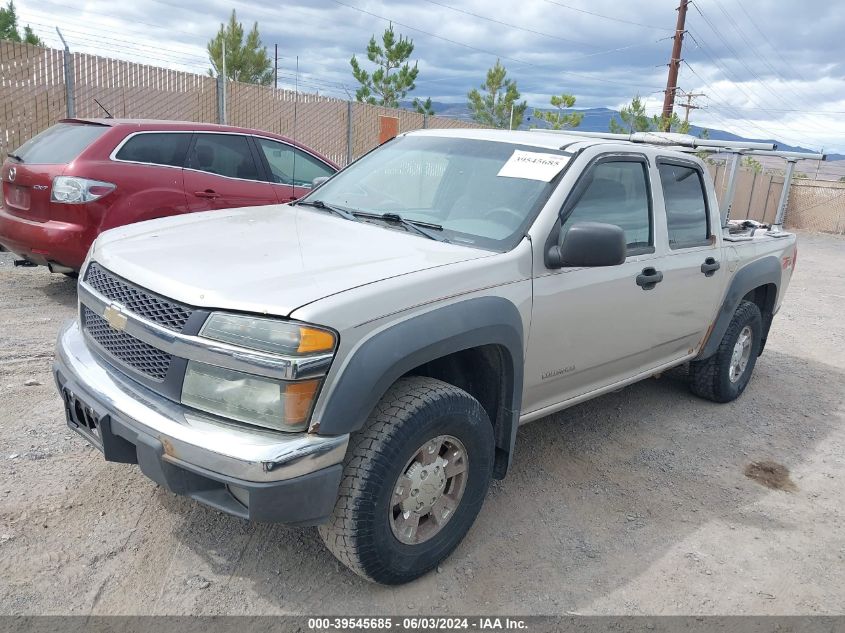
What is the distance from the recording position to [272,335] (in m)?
2.29

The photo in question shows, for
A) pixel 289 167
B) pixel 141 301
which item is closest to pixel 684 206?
pixel 141 301

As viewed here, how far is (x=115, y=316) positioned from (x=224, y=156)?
4570 mm

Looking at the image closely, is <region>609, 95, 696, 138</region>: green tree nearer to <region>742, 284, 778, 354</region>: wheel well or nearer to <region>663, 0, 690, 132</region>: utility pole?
<region>663, 0, 690, 132</region>: utility pole

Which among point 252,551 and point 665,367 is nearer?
point 252,551

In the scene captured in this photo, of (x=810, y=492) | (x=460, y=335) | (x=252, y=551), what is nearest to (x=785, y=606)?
(x=810, y=492)

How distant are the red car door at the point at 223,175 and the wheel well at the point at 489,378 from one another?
4.24 m

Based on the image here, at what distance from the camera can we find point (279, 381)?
7.44 feet

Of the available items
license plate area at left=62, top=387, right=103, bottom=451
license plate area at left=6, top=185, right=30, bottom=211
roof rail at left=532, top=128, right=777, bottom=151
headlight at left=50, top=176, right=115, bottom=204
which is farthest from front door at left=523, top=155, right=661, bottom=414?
license plate area at left=6, top=185, right=30, bottom=211

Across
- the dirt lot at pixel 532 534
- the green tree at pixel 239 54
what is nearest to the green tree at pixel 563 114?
the green tree at pixel 239 54

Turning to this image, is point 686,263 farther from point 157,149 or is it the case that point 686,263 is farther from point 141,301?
point 157,149

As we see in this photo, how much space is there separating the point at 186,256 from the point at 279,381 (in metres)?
0.83

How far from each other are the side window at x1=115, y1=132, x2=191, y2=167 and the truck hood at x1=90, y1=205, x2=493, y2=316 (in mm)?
3070

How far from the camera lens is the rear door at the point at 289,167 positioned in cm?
719

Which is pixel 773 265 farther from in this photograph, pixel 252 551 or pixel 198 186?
pixel 198 186
